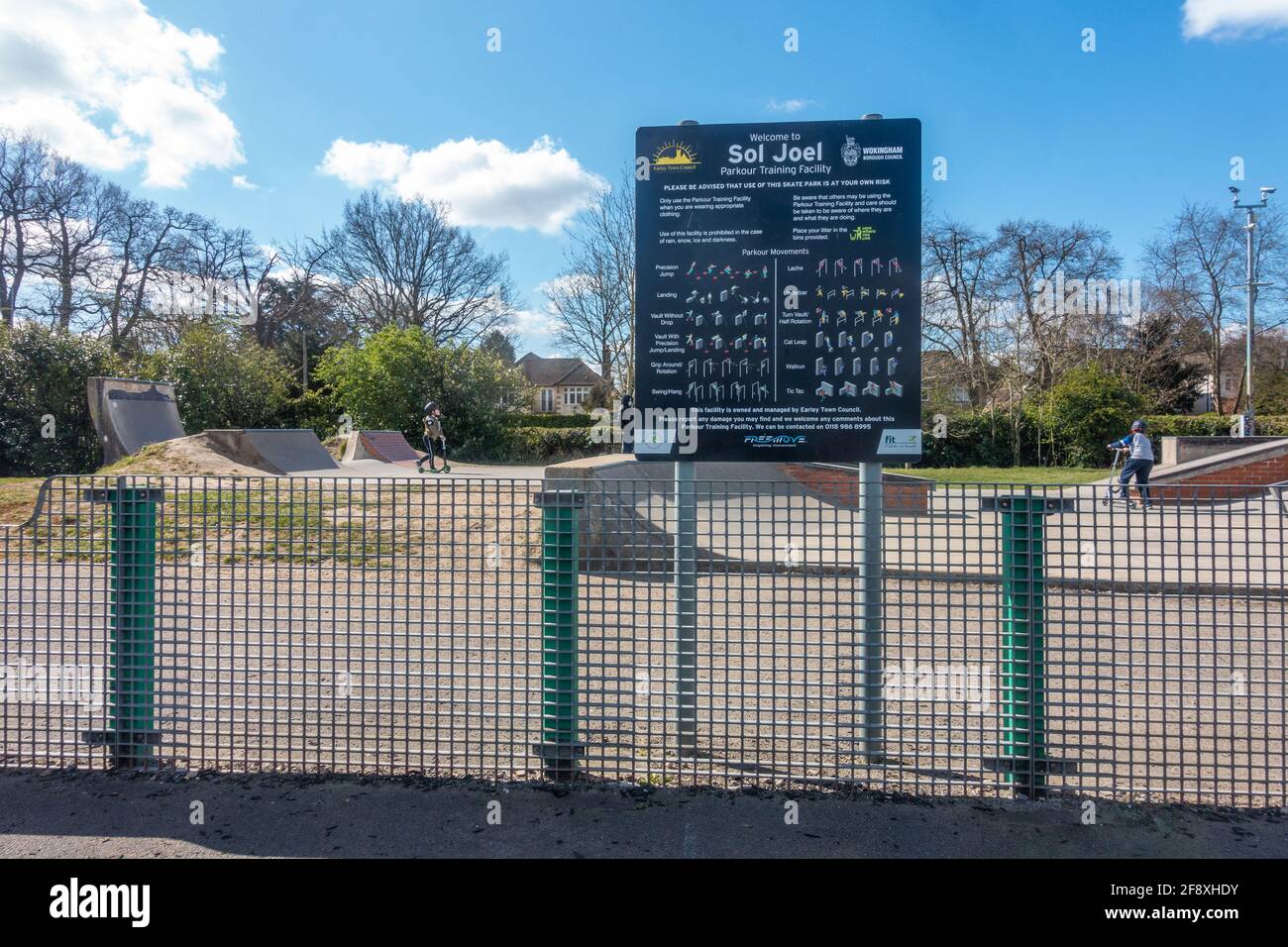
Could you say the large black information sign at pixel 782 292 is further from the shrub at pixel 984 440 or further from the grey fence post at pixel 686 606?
the shrub at pixel 984 440

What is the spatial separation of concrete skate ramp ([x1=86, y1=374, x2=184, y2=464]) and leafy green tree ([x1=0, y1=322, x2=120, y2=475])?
2320mm

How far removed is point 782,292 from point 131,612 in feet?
12.0

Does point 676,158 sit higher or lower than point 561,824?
higher

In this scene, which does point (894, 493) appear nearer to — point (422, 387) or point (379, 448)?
point (379, 448)

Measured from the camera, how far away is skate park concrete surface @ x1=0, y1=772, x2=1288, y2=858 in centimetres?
312

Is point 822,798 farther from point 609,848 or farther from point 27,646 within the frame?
point 27,646

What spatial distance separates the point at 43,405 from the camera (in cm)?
2266

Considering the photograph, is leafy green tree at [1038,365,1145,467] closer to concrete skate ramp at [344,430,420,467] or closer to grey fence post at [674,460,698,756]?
concrete skate ramp at [344,430,420,467]

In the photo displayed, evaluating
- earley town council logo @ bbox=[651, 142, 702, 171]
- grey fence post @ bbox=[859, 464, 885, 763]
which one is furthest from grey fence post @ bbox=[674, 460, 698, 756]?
earley town council logo @ bbox=[651, 142, 702, 171]

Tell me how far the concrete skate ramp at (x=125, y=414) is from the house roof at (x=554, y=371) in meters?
67.7

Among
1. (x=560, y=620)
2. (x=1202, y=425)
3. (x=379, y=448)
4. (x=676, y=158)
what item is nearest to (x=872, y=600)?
(x=560, y=620)

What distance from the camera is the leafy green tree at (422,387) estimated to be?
32.3m

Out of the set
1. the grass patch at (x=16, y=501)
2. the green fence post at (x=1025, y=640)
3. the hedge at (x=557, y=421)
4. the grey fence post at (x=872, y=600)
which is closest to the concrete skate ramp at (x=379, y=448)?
the hedge at (x=557, y=421)

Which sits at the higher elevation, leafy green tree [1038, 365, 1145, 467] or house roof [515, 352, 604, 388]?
house roof [515, 352, 604, 388]
